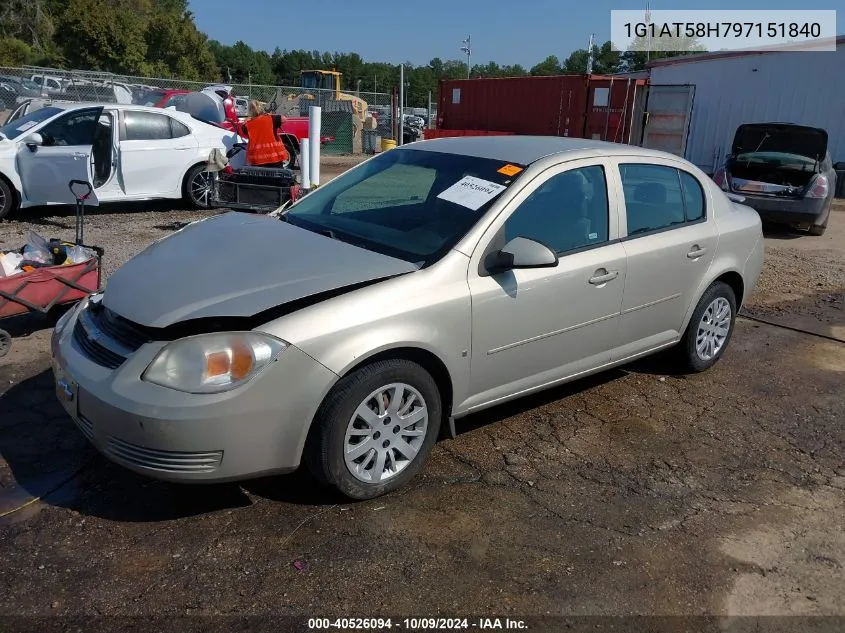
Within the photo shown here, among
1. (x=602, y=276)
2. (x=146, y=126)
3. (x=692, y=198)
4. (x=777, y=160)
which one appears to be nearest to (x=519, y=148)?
(x=602, y=276)

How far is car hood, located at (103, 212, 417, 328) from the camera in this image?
3.03 metres

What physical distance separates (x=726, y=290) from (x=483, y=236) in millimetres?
2420

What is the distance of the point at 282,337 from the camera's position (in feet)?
9.43

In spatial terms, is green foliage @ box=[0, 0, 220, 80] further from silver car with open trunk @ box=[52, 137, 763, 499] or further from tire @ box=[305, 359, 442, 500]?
tire @ box=[305, 359, 442, 500]

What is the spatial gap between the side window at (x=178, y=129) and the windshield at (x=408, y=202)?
655 cm

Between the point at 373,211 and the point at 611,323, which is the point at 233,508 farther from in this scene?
the point at 611,323

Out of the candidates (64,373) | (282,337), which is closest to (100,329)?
(64,373)

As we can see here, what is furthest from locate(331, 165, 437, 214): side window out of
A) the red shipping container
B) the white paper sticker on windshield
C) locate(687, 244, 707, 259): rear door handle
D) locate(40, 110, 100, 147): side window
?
the red shipping container

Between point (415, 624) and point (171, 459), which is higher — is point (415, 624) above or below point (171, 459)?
below

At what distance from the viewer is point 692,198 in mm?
4773

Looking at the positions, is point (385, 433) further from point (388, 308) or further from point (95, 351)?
point (95, 351)

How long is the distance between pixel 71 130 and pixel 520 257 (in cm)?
→ 793

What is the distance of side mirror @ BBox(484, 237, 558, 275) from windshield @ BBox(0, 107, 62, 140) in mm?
7983

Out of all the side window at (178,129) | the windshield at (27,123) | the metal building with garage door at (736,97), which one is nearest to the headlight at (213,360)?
the windshield at (27,123)
